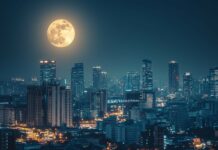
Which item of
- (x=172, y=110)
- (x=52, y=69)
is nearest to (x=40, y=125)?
(x=172, y=110)

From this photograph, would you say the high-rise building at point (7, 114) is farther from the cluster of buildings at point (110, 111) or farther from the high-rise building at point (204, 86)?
the high-rise building at point (204, 86)

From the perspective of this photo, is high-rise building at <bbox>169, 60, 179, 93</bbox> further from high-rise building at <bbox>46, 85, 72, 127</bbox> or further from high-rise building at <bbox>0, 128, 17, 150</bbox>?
high-rise building at <bbox>0, 128, 17, 150</bbox>

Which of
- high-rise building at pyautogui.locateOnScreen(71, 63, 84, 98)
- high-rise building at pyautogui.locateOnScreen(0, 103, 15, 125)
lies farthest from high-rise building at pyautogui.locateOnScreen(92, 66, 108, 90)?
high-rise building at pyautogui.locateOnScreen(0, 103, 15, 125)

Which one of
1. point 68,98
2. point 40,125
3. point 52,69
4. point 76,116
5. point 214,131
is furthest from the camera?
point 52,69

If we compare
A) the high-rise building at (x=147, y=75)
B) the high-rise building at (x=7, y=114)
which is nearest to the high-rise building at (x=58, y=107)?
the high-rise building at (x=7, y=114)

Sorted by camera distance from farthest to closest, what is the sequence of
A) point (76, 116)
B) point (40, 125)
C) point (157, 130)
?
point (76, 116)
point (40, 125)
point (157, 130)

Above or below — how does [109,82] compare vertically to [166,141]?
above

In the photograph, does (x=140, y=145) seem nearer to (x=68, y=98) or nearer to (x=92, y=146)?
(x=92, y=146)

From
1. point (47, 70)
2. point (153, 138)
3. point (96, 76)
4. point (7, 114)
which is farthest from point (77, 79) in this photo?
point (153, 138)
